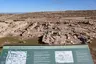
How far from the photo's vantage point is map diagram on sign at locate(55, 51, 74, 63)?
19.2 feet

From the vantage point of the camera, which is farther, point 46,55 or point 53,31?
point 53,31

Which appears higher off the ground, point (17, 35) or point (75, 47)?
point (75, 47)

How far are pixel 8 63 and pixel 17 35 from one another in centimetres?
1777

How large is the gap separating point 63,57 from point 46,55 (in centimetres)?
52

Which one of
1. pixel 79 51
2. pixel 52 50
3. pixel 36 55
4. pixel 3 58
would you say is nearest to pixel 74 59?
pixel 79 51

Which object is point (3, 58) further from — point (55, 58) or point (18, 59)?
point (55, 58)

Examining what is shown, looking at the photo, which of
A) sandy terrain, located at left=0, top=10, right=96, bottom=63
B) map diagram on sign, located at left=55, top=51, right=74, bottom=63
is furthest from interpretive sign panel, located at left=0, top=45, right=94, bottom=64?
sandy terrain, located at left=0, top=10, right=96, bottom=63

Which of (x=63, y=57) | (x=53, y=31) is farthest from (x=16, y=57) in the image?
(x=53, y=31)

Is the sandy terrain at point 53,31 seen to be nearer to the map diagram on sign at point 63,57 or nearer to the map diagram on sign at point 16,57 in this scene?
the map diagram on sign at point 63,57

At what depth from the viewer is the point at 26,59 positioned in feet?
19.2

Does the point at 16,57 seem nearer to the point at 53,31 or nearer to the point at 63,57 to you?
the point at 63,57

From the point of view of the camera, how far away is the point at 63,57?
19.5 feet

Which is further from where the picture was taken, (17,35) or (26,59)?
(17,35)

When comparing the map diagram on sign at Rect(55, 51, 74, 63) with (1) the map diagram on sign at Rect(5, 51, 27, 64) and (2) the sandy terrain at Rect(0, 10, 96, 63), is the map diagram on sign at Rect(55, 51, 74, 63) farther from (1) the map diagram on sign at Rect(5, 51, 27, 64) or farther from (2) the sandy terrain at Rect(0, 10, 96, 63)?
(2) the sandy terrain at Rect(0, 10, 96, 63)
